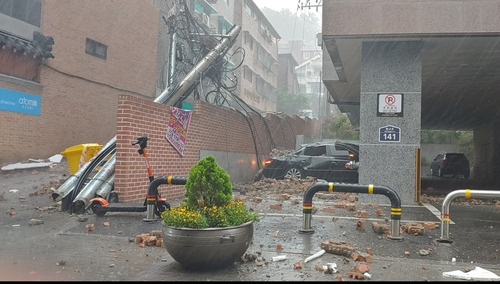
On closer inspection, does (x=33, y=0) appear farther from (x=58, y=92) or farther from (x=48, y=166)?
(x=48, y=166)

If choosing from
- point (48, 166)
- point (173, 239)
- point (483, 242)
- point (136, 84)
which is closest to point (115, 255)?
point (173, 239)

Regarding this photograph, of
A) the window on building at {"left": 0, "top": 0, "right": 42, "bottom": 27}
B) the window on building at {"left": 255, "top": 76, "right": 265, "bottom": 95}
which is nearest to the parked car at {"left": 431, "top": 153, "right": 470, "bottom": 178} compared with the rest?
the window on building at {"left": 0, "top": 0, "right": 42, "bottom": 27}

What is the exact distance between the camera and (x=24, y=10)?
50.1ft

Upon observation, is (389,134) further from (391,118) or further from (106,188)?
(106,188)

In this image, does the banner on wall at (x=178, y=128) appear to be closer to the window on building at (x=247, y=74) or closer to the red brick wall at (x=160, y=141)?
the red brick wall at (x=160, y=141)

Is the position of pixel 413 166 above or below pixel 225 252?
above

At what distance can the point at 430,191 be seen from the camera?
14273 millimetres

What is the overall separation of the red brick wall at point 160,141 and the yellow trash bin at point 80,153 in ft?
6.41

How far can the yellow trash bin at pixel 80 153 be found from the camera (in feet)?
34.3

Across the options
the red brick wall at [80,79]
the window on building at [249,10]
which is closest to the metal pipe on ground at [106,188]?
the red brick wall at [80,79]

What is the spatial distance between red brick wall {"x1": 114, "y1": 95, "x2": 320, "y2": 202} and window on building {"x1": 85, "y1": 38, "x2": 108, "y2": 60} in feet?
23.3

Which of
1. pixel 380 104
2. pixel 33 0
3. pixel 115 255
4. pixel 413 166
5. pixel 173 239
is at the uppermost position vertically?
pixel 33 0

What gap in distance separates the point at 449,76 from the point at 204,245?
38.4 ft

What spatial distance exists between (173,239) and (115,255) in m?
1.21
